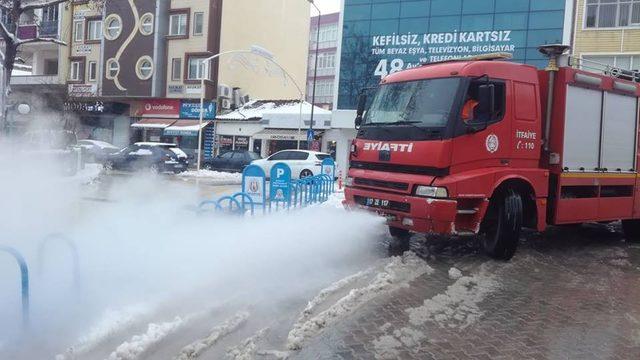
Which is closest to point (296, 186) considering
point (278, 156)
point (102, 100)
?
point (278, 156)

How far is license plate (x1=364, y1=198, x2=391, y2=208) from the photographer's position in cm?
770

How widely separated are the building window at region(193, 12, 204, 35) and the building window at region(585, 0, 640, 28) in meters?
23.9

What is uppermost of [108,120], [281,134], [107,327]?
[108,120]

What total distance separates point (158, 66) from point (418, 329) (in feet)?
127

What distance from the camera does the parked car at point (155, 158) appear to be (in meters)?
26.0

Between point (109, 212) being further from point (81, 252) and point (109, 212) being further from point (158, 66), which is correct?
point (158, 66)

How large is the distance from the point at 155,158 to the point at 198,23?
15.6 metres

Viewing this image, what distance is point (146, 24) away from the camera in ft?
135

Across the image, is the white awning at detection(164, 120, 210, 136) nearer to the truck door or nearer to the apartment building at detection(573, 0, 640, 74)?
the apartment building at detection(573, 0, 640, 74)

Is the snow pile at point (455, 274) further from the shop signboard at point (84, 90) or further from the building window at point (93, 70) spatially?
the building window at point (93, 70)

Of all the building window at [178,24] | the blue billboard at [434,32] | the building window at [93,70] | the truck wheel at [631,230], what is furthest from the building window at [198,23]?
the truck wheel at [631,230]

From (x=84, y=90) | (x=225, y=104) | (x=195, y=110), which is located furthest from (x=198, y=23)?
(x=84, y=90)

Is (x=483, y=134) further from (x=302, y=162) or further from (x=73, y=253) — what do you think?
(x=302, y=162)

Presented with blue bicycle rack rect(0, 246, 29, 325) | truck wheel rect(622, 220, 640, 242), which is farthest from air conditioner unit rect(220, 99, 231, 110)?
blue bicycle rack rect(0, 246, 29, 325)
